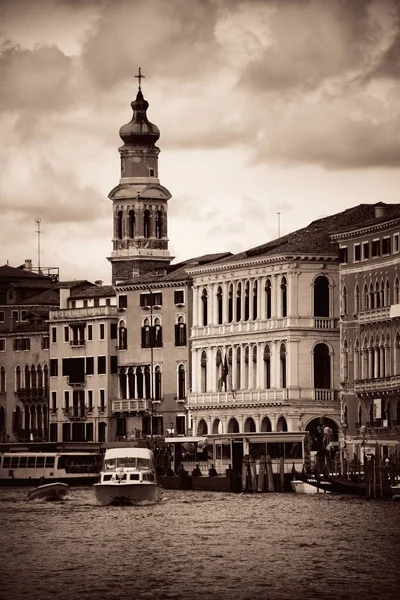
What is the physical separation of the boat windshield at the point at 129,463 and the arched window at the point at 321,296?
34670mm

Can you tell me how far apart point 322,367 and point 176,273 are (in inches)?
678

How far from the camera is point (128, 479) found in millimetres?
115875

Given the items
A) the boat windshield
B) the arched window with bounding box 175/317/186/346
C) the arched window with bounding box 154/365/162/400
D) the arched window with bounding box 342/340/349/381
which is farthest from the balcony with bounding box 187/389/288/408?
the boat windshield

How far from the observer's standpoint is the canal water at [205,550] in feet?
261

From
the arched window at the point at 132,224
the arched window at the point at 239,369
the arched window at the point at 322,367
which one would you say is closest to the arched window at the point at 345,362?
the arched window at the point at 322,367

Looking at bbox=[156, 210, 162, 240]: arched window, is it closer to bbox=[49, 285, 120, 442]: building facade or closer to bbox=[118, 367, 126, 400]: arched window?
bbox=[49, 285, 120, 442]: building facade

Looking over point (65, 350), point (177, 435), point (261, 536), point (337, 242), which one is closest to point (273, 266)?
point (337, 242)

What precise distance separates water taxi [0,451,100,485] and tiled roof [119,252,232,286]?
52.9 feet

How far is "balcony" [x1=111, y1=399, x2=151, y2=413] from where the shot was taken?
166 meters

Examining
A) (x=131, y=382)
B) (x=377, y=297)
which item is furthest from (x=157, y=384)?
(x=377, y=297)

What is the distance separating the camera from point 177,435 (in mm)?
161625

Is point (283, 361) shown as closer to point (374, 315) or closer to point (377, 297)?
point (377, 297)

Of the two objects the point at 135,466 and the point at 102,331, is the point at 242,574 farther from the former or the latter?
the point at 102,331

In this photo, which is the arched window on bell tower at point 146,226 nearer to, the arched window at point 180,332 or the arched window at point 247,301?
the arched window at point 180,332
